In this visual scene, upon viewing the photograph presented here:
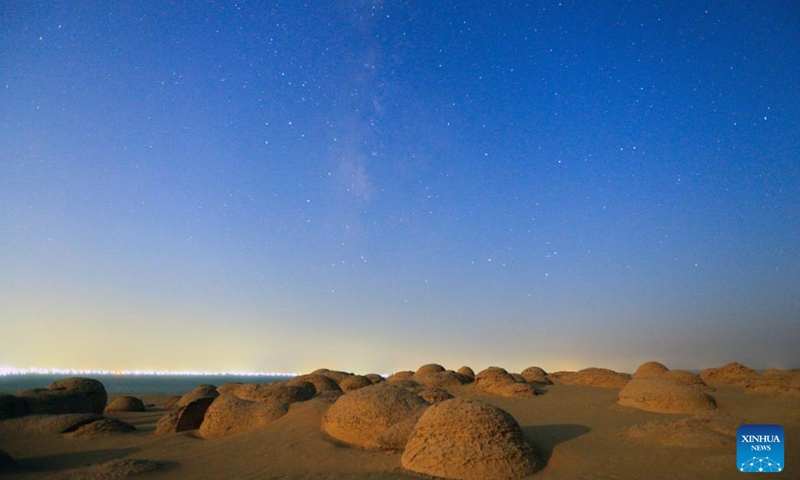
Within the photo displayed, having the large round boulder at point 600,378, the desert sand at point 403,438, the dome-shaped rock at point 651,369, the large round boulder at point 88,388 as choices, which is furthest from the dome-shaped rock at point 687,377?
the large round boulder at point 88,388

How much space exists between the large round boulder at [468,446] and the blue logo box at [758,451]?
2991 mm

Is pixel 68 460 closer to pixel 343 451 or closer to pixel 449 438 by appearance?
pixel 343 451

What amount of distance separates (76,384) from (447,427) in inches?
711

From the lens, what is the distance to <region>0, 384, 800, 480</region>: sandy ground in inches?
291

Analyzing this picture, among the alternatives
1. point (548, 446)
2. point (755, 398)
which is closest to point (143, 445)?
point (548, 446)

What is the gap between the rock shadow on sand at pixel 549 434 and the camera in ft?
27.6

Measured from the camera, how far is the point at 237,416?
460 inches

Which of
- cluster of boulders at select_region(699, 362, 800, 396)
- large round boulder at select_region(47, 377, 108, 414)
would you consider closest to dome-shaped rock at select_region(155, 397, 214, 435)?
large round boulder at select_region(47, 377, 108, 414)

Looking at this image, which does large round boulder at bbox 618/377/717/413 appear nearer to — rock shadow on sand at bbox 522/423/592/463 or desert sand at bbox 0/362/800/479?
desert sand at bbox 0/362/800/479

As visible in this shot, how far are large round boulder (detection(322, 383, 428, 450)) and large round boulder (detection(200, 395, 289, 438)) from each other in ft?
6.85

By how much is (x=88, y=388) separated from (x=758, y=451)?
21905mm

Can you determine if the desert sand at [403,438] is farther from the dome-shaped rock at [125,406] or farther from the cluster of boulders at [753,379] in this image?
the dome-shaped rock at [125,406]

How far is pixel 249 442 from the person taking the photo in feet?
33.4

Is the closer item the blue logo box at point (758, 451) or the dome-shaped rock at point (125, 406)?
the blue logo box at point (758, 451)
